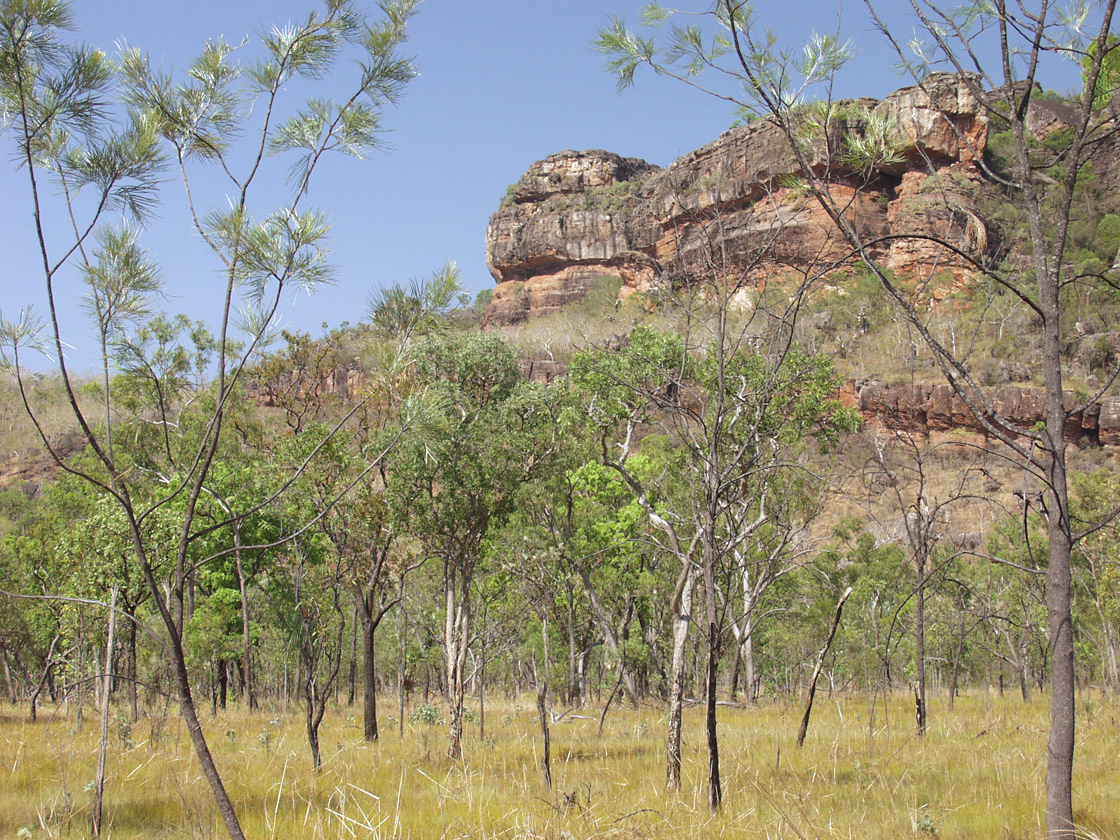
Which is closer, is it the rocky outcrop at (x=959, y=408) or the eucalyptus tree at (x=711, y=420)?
the eucalyptus tree at (x=711, y=420)

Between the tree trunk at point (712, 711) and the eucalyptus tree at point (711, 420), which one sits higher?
the eucalyptus tree at point (711, 420)

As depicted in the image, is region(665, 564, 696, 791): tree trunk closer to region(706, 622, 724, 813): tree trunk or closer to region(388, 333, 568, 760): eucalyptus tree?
region(706, 622, 724, 813): tree trunk

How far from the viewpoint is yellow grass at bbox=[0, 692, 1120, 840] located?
4484mm

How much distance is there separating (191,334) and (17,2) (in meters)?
12.2

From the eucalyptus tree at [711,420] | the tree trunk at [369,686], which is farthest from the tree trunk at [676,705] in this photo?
the tree trunk at [369,686]

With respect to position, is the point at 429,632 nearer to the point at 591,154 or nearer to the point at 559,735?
the point at 559,735

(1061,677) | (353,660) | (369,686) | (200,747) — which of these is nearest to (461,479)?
(369,686)

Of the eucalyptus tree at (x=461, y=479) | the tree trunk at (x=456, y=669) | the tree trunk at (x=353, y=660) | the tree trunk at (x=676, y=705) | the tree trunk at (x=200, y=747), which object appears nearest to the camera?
the tree trunk at (x=200, y=747)

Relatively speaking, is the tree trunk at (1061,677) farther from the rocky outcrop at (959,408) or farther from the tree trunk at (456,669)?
the rocky outcrop at (959,408)

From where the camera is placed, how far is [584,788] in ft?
18.7

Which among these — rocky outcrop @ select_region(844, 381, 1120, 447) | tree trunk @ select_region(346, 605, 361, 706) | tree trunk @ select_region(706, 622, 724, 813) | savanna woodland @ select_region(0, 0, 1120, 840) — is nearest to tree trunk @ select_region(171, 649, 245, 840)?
savanna woodland @ select_region(0, 0, 1120, 840)

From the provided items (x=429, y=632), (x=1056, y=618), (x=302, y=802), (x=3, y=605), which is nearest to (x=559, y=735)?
(x=302, y=802)

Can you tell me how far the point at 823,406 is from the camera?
484 inches

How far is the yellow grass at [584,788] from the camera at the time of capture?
177 inches
